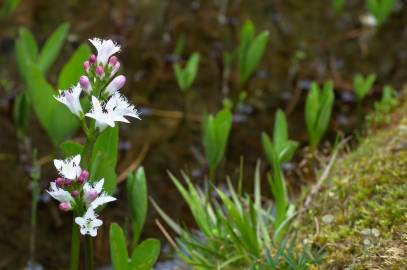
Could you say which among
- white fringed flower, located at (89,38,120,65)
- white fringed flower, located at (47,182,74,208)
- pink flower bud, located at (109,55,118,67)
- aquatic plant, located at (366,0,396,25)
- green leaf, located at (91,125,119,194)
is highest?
aquatic plant, located at (366,0,396,25)

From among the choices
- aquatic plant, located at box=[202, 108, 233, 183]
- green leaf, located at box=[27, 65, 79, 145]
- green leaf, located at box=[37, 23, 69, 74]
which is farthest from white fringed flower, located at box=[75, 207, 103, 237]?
green leaf, located at box=[37, 23, 69, 74]

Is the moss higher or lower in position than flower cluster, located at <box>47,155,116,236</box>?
lower

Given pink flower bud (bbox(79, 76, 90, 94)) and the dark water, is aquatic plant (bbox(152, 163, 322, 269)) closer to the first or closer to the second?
the dark water

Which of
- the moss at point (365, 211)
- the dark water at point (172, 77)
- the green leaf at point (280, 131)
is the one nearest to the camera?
the moss at point (365, 211)

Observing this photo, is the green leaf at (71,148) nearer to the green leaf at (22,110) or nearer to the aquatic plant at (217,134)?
the aquatic plant at (217,134)

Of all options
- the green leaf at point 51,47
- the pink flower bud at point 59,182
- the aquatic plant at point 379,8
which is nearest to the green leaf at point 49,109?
the green leaf at point 51,47

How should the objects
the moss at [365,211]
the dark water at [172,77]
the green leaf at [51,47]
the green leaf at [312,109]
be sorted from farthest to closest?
the green leaf at [51,47] → the dark water at [172,77] → the green leaf at [312,109] → the moss at [365,211]

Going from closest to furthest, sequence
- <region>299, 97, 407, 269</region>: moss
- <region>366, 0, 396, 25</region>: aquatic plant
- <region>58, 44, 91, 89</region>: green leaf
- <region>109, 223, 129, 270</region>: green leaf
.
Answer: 1. <region>109, 223, 129, 270</region>: green leaf
2. <region>299, 97, 407, 269</region>: moss
3. <region>58, 44, 91, 89</region>: green leaf
4. <region>366, 0, 396, 25</region>: aquatic plant

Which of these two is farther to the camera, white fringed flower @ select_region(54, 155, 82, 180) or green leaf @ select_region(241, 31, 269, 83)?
green leaf @ select_region(241, 31, 269, 83)
